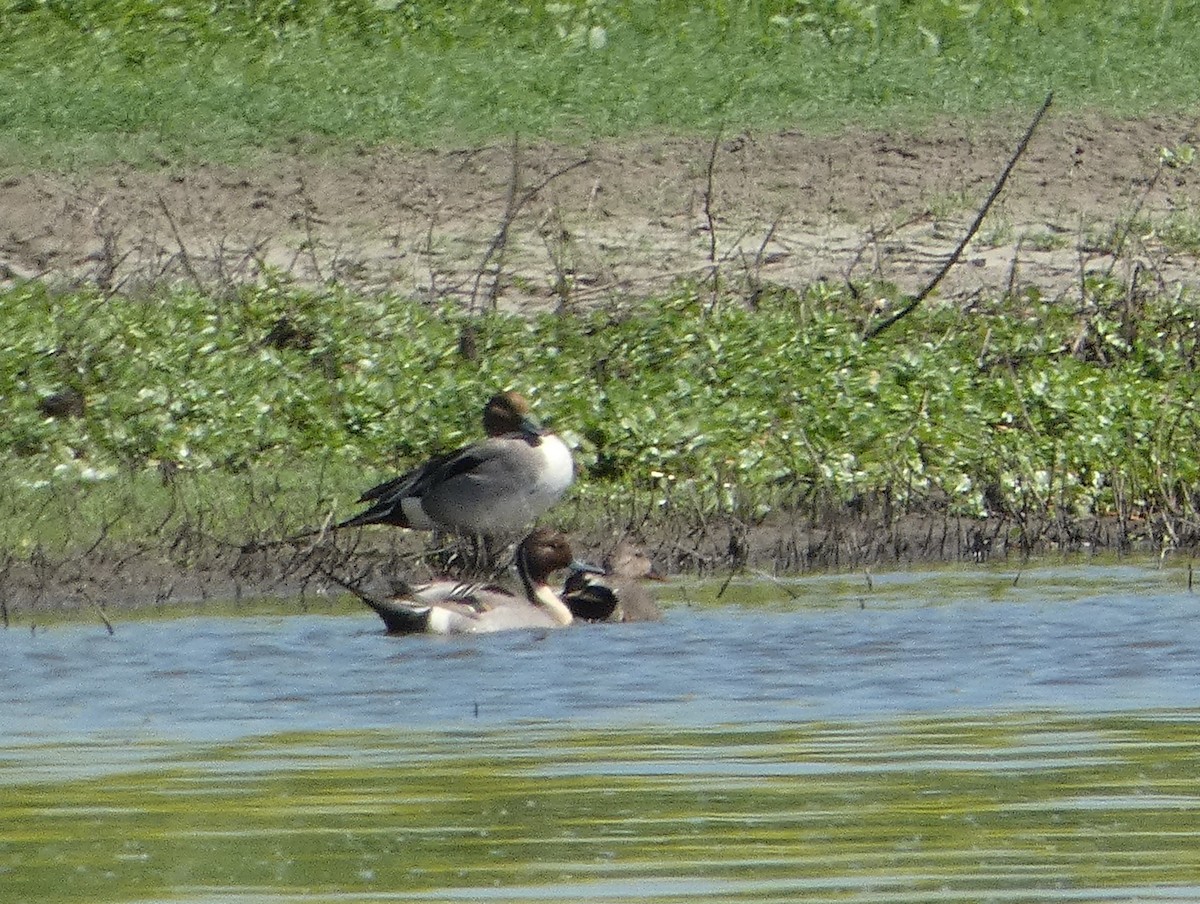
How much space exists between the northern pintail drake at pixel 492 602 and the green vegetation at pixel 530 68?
9.77 m

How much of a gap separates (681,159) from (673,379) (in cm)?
595

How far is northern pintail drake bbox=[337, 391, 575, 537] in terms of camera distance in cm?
1188

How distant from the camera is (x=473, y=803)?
6500 mm

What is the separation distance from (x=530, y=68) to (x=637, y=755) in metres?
15.3

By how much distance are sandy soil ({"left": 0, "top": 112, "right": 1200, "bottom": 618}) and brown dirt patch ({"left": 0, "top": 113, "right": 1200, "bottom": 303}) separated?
0.02m

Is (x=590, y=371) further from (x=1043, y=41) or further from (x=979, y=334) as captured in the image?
(x=1043, y=41)

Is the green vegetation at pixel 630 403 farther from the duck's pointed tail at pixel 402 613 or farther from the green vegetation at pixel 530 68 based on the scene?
the green vegetation at pixel 530 68

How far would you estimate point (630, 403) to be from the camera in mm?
13922

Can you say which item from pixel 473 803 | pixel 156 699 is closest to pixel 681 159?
pixel 156 699

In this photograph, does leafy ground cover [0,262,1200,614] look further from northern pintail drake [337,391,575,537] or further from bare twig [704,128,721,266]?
northern pintail drake [337,391,575,537]

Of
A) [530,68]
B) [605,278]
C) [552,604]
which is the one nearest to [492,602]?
[552,604]

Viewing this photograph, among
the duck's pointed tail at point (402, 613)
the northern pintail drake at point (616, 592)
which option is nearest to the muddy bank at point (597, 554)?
the northern pintail drake at point (616, 592)

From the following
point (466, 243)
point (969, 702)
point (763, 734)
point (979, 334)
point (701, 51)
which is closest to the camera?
point (763, 734)

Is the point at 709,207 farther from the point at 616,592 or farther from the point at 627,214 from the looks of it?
the point at 616,592
